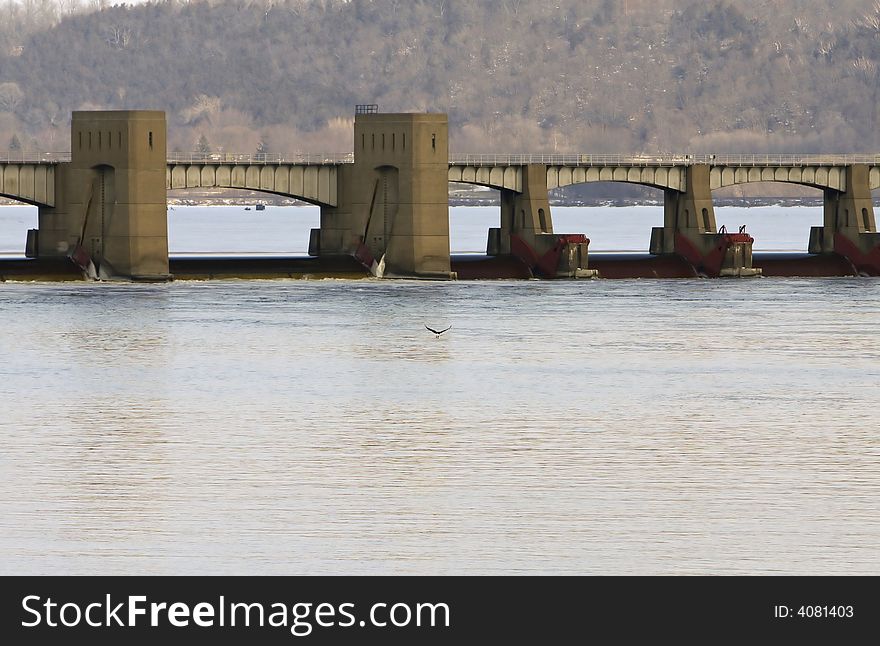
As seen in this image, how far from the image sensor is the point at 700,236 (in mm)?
148125

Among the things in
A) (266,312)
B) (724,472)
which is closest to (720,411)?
(724,472)

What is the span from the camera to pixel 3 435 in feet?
178

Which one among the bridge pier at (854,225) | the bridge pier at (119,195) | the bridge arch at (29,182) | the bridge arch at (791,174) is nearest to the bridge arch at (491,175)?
the bridge arch at (791,174)

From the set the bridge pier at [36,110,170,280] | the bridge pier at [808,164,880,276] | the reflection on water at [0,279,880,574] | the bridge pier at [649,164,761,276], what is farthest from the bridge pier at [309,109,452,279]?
the bridge pier at [808,164,880,276]

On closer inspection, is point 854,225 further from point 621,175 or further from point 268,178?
point 268,178

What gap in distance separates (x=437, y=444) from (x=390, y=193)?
8451cm

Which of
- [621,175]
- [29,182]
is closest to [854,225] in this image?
[621,175]

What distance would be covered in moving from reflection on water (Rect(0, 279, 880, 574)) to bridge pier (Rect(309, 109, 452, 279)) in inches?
1266

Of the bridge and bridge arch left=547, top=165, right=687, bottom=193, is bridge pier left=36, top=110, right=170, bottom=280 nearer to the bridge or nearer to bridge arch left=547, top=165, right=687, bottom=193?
the bridge

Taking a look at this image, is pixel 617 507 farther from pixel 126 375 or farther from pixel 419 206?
pixel 419 206

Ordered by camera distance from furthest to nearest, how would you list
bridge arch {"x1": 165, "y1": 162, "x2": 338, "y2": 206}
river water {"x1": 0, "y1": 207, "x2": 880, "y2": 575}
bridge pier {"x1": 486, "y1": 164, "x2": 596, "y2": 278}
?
bridge pier {"x1": 486, "y1": 164, "x2": 596, "y2": 278}, bridge arch {"x1": 165, "y1": 162, "x2": 338, "y2": 206}, river water {"x1": 0, "y1": 207, "x2": 880, "y2": 575}

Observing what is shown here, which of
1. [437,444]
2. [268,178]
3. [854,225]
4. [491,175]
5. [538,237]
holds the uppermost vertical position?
[491,175]

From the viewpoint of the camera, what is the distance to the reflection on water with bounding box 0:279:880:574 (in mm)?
37750

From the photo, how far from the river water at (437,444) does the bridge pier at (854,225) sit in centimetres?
4816
